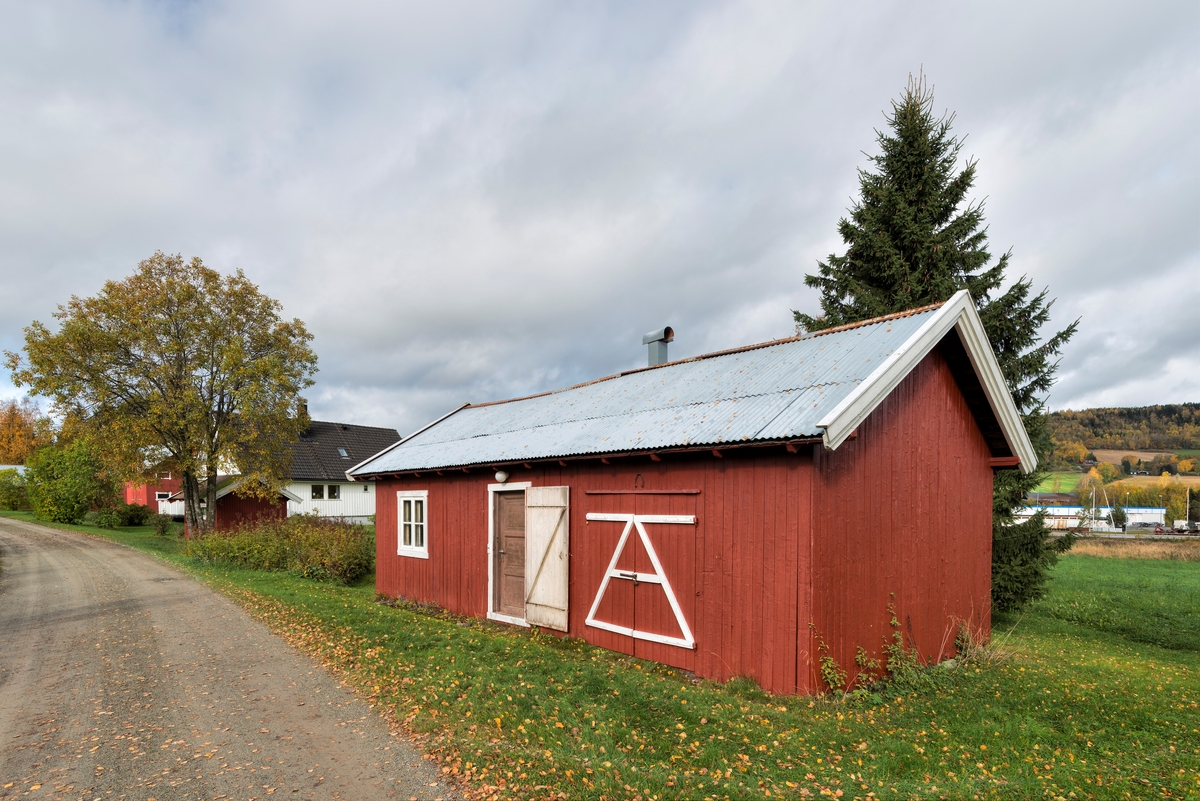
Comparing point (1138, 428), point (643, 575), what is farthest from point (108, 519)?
point (1138, 428)

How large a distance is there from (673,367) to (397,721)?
765 centimetres

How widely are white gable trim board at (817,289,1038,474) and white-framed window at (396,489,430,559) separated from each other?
30.6 ft

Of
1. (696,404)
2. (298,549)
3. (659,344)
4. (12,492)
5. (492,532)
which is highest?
(659,344)

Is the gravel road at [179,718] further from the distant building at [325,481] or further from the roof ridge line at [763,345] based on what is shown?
the distant building at [325,481]

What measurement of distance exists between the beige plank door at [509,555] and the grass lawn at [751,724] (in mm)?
678

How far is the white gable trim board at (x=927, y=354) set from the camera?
688 centimetres

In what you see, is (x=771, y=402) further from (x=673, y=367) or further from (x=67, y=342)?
(x=67, y=342)

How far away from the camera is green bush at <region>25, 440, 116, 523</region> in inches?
1449

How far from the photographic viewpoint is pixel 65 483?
120 feet

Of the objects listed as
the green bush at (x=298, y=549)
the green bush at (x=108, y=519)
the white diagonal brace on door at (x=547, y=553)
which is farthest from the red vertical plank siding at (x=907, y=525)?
the green bush at (x=108, y=519)

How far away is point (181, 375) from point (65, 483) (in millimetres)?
16791

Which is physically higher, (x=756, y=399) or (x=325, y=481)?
(x=756, y=399)

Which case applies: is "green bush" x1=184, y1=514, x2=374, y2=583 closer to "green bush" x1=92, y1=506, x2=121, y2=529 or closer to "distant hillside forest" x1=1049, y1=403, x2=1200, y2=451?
"green bush" x1=92, y1=506, x2=121, y2=529

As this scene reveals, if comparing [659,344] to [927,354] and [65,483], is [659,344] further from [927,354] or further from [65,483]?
[65,483]
